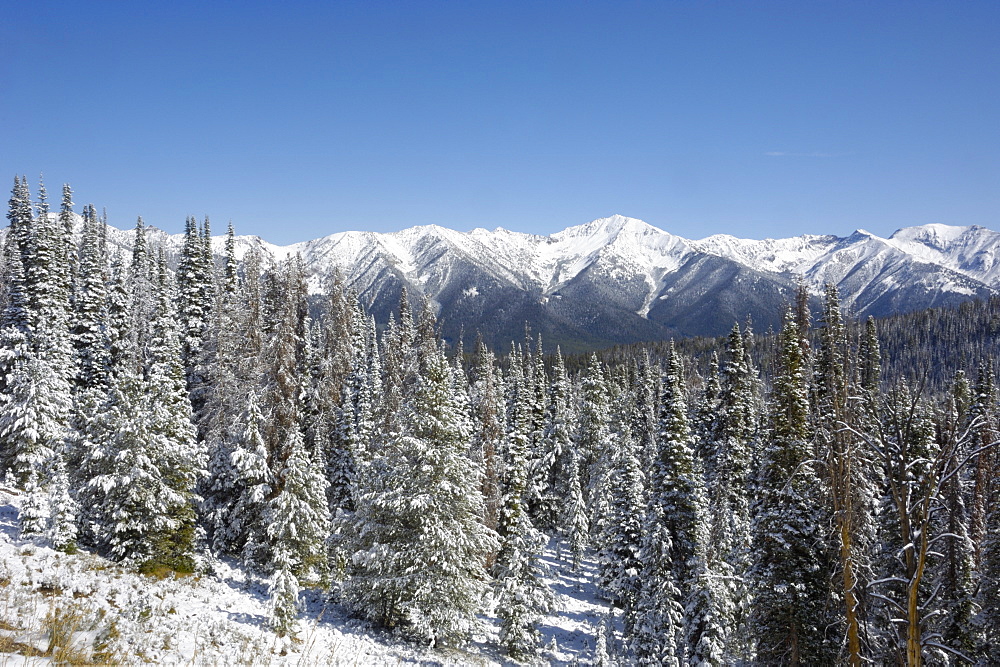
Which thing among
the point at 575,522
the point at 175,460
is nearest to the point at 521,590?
the point at 175,460

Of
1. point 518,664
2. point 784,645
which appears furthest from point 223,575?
point 784,645

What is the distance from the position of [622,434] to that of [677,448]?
750 inches

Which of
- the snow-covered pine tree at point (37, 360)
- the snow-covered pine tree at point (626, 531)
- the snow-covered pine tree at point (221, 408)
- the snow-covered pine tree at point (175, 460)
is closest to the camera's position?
the snow-covered pine tree at point (175, 460)

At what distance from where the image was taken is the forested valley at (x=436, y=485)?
1866 cm

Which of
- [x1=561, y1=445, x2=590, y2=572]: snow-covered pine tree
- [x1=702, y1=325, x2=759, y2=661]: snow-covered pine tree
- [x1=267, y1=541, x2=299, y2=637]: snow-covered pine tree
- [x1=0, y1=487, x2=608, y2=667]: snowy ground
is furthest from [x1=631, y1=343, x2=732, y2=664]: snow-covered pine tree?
[x1=561, y1=445, x2=590, y2=572]: snow-covered pine tree

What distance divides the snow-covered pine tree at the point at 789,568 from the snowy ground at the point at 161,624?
9.54 metres

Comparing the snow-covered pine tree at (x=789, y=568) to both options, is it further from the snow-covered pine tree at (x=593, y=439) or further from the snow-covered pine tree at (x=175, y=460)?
the snow-covered pine tree at (x=593, y=439)

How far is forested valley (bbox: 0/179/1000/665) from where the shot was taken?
18.7 meters

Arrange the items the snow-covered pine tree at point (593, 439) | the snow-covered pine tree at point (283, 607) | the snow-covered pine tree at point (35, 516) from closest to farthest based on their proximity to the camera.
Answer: the snow-covered pine tree at point (283, 607)
the snow-covered pine tree at point (35, 516)
the snow-covered pine tree at point (593, 439)

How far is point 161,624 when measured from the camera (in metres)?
12.8

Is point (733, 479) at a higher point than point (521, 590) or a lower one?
higher

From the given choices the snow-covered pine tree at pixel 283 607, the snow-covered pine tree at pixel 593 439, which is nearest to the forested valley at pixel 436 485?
the snow-covered pine tree at pixel 283 607

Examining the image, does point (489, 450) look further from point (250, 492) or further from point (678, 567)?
point (678, 567)

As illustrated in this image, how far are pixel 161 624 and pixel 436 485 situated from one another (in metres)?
9.80
